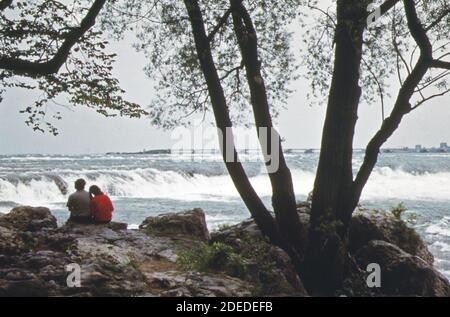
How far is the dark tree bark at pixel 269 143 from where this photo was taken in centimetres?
830

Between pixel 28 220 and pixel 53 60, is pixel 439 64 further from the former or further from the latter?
pixel 28 220

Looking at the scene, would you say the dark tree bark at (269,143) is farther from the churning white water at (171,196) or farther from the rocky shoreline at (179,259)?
the churning white water at (171,196)

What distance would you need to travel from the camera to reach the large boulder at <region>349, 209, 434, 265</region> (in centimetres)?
997

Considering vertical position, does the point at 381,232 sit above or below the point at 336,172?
below

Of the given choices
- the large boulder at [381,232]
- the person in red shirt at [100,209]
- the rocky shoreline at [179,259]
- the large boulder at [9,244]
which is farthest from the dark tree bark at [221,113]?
the person in red shirt at [100,209]

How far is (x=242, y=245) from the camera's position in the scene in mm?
8492

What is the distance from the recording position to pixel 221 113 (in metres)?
8.27

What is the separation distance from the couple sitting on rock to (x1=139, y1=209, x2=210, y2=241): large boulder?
1.02 meters

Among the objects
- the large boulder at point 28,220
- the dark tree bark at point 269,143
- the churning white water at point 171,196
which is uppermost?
the dark tree bark at point 269,143

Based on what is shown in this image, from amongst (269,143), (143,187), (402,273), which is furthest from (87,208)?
(143,187)

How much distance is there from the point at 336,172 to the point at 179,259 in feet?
10.1

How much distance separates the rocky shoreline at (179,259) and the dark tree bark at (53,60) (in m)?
2.60

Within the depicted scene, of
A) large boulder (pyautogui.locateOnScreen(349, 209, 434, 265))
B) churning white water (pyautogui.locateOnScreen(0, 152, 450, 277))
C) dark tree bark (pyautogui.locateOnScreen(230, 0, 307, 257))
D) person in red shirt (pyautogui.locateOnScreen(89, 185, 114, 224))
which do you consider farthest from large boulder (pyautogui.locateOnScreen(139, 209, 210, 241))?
churning white water (pyautogui.locateOnScreen(0, 152, 450, 277))
